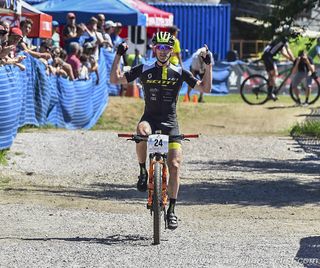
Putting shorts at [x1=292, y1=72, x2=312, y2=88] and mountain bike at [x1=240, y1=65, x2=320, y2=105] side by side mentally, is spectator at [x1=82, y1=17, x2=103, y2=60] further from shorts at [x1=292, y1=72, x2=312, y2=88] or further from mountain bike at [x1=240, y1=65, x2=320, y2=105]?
shorts at [x1=292, y1=72, x2=312, y2=88]

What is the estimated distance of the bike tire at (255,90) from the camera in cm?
2730

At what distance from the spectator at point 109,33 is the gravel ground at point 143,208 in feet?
27.7

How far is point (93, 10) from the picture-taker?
96.9 feet

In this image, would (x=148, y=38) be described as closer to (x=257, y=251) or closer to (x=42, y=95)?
(x=42, y=95)

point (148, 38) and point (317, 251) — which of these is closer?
point (317, 251)

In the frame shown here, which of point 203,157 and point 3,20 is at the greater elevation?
point 3,20

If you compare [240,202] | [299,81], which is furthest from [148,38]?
[240,202]

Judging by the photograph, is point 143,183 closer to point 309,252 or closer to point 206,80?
point 206,80

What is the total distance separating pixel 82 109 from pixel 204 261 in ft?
47.0

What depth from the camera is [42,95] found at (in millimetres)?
20109

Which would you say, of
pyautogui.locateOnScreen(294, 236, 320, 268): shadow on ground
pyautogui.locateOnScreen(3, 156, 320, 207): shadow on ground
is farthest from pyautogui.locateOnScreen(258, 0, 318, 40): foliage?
pyautogui.locateOnScreen(294, 236, 320, 268): shadow on ground

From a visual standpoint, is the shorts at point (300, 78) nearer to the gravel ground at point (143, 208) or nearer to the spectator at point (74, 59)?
the spectator at point (74, 59)

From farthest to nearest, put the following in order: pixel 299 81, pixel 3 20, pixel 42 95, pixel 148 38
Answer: pixel 148 38 → pixel 299 81 → pixel 42 95 → pixel 3 20

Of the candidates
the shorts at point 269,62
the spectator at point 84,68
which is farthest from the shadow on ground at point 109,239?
the shorts at point 269,62
